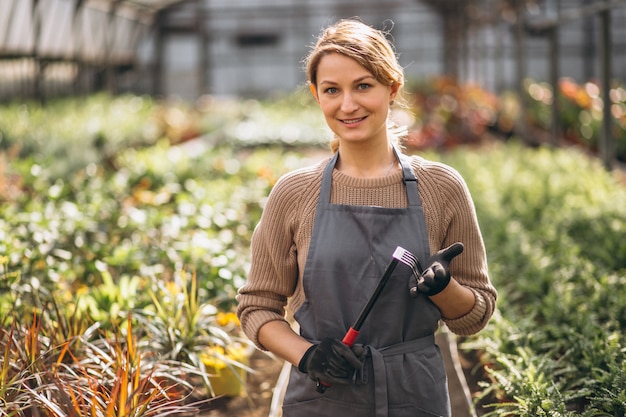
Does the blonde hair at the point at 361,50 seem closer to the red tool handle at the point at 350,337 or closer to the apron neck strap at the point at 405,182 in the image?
the apron neck strap at the point at 405,182

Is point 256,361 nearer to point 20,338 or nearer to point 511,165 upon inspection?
point 20,338

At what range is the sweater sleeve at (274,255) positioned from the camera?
1963 millimetres

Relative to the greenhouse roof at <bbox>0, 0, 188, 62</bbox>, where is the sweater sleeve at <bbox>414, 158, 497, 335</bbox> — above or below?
below

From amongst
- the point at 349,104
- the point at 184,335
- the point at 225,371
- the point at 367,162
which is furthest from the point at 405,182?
the point at 225,371

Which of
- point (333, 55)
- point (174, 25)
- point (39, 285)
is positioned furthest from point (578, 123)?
point (174, 25)

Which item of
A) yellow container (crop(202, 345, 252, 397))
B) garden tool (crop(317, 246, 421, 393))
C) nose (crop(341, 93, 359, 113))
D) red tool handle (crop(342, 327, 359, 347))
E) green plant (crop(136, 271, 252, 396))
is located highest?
nose (crop(341, 93, 359, 113))

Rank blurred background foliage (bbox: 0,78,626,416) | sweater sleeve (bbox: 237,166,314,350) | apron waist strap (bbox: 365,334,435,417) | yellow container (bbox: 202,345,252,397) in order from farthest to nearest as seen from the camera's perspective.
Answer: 1. yellow container (bbox: 202,345,252,397)
2. blurred background foliage (bbox: 0,78,626,416)
3. sweater sleeve (bbox: 237,166,314,350)
4. apron waist strap (bbox: 365,334,435,417)

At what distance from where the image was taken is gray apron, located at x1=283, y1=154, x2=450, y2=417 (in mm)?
1842

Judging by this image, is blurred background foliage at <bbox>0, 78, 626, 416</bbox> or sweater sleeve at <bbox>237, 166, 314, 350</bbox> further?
blurred background foliage at <bbox>0, 78, 626, 416</bbox>

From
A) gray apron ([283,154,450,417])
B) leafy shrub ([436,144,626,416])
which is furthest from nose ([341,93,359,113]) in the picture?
leafy shrub ([436,144,626,416])

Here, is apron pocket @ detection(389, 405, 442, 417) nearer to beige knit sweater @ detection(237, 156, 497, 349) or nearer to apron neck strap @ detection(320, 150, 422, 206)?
beige knit sweater @ detection(237, 156, 497, 349)

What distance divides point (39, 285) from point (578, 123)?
8312 mm

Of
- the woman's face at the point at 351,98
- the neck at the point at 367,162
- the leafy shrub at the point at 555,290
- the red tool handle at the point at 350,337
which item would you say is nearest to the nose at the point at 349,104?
the woman's face at the point at 351,98

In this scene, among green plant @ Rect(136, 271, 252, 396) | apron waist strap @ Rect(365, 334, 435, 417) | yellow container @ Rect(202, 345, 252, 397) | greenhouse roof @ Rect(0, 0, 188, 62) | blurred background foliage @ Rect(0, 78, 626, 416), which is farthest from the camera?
greenhouse roof @ Rect(0, 0, 188, 62)
